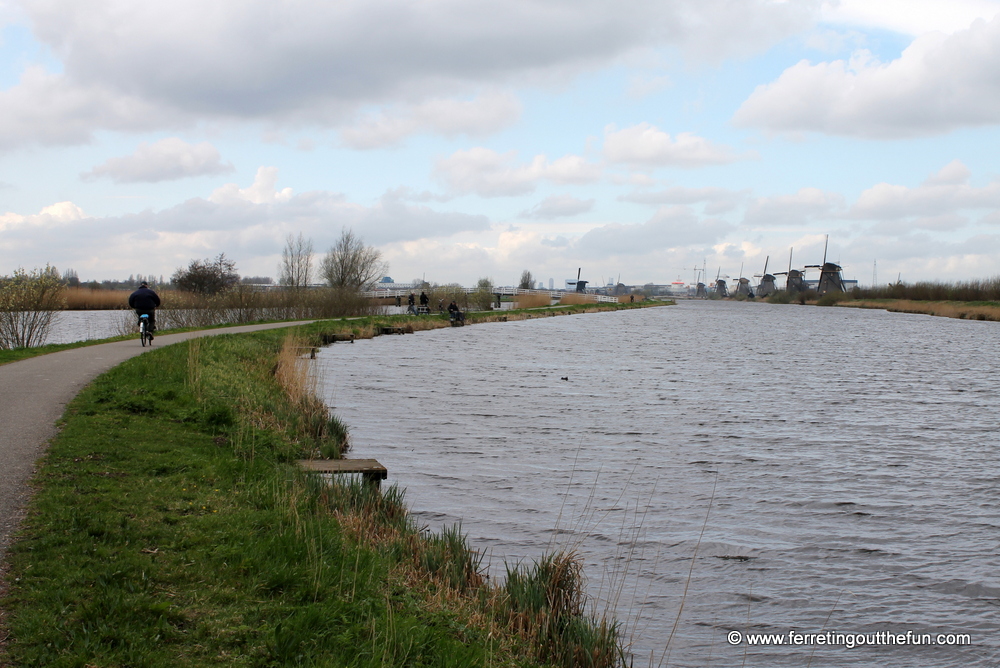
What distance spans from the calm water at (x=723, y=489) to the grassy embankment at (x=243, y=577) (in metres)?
1.13

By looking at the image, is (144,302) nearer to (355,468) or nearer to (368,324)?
(355,468)

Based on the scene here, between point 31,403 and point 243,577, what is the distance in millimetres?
7735

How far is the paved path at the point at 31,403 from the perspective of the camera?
7508 millimetres

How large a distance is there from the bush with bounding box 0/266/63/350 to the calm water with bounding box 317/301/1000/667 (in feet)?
33.4

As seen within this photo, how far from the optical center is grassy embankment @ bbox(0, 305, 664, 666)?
520cm

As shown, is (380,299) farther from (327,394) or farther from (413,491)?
(413,491)

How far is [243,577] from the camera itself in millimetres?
6336

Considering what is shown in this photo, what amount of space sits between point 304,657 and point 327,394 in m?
15.5

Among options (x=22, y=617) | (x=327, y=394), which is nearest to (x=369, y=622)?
(x=22, y=617)

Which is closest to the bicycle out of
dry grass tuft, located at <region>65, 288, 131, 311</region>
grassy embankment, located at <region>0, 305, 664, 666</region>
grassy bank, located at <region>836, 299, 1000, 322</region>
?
grassy embankment, located at <region>0, 305, 664, 666</region>

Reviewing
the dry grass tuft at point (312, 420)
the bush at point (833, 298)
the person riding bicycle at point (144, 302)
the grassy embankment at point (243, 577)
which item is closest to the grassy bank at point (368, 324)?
the person riding bicycle at point (144, 302)

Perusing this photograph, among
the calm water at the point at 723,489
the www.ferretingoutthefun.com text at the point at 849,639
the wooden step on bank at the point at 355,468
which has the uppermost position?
the wooden step on bank at the point at 355,468

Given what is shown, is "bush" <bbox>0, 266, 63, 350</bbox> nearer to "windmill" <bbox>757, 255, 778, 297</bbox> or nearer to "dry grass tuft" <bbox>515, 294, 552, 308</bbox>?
"dry grass tuft" <bbox>515, 294, 552, 308</bbox>

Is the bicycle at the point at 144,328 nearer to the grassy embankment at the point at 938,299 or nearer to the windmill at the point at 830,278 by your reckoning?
the grassy embankment at the point at 938,299
